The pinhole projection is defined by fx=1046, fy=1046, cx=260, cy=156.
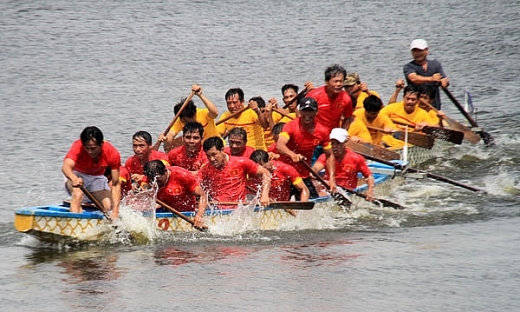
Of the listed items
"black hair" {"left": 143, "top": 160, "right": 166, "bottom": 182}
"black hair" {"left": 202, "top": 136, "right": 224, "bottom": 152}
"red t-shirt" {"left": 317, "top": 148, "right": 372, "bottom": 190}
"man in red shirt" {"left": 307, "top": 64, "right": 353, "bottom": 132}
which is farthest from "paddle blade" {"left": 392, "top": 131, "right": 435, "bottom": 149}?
"black hair" {"left": 143, "top": 160, "right": 166, "bottom": 182}

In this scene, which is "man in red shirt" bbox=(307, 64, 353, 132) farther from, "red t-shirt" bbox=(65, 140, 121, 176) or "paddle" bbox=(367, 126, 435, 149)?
"red t-shirt" bbox=(65, 140, 121, 176)

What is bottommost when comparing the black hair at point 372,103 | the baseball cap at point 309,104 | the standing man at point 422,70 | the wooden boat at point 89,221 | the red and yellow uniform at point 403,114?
the wooden boat at point 89,221

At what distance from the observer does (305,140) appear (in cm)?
1406

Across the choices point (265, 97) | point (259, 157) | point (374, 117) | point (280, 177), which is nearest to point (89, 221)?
point (259, 157)

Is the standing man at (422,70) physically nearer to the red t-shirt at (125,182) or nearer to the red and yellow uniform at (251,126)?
→ the red and yellow uniform at (251,126)

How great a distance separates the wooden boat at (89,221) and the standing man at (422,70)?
5316 millimetres

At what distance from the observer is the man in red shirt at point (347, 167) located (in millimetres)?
14203

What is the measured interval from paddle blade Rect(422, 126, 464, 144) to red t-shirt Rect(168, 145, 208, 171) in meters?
5.07

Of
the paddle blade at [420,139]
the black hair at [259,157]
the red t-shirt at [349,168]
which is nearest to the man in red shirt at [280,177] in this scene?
the black hair at [259,157]

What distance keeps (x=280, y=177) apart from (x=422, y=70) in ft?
17.5

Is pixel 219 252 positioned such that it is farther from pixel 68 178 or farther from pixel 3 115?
pixel 3 115

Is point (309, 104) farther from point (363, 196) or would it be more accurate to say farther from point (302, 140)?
point (363, 196)

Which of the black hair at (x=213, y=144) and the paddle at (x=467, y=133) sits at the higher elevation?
the black hair at (x=213, y=144)

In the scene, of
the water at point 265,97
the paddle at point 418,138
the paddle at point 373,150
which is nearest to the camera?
the water at point 265,97
